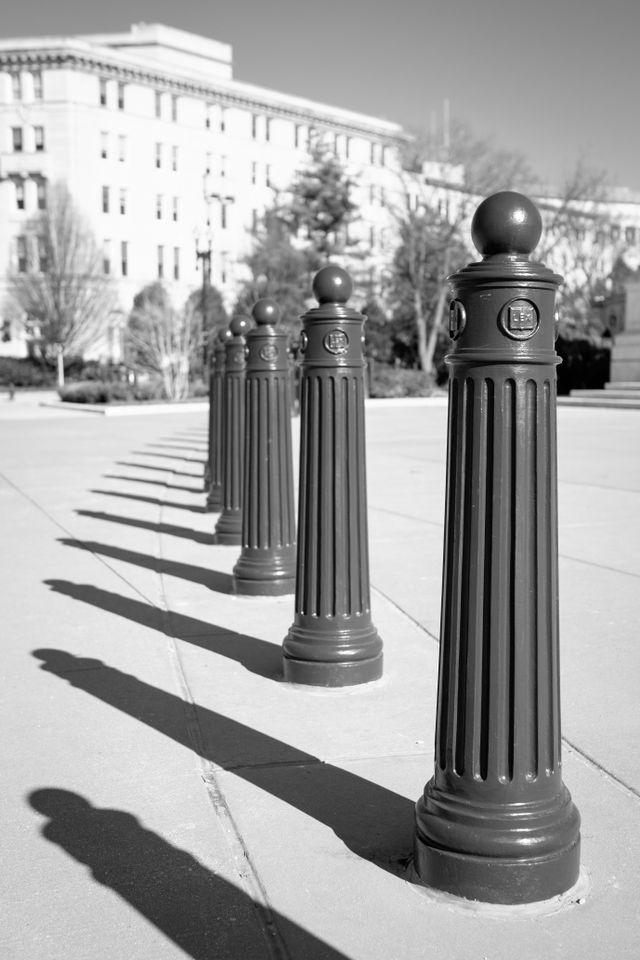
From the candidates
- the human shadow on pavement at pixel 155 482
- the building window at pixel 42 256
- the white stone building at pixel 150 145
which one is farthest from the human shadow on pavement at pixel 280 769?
the white stone building at pixel 150 145

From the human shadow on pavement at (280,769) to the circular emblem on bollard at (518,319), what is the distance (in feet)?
5.10

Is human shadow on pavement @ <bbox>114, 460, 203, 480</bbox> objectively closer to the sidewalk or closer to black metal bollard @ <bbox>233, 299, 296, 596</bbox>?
the sidewalk

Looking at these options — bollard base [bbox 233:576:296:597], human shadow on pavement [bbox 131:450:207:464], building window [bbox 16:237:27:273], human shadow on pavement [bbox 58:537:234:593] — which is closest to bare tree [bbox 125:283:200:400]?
human shadow on pavement [bbox 131:450:207:464]

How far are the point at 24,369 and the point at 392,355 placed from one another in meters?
19.5

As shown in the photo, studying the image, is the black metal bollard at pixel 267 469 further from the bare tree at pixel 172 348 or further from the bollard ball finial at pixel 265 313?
the bare tree at pixel 172 348

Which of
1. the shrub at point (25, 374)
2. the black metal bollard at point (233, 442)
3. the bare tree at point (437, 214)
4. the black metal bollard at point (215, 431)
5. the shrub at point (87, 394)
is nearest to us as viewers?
the black metal bollard at point (233, 442)

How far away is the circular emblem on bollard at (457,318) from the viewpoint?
290 cm

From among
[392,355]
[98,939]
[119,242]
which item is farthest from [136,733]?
[119,242]

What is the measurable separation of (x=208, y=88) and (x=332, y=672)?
3464 inches

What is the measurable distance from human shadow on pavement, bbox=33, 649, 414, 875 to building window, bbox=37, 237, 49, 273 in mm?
58660

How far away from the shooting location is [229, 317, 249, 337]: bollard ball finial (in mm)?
8867

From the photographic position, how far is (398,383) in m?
38.8

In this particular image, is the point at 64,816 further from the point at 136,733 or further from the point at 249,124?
the point at 249,124

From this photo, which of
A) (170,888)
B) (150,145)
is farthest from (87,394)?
(150,145)
